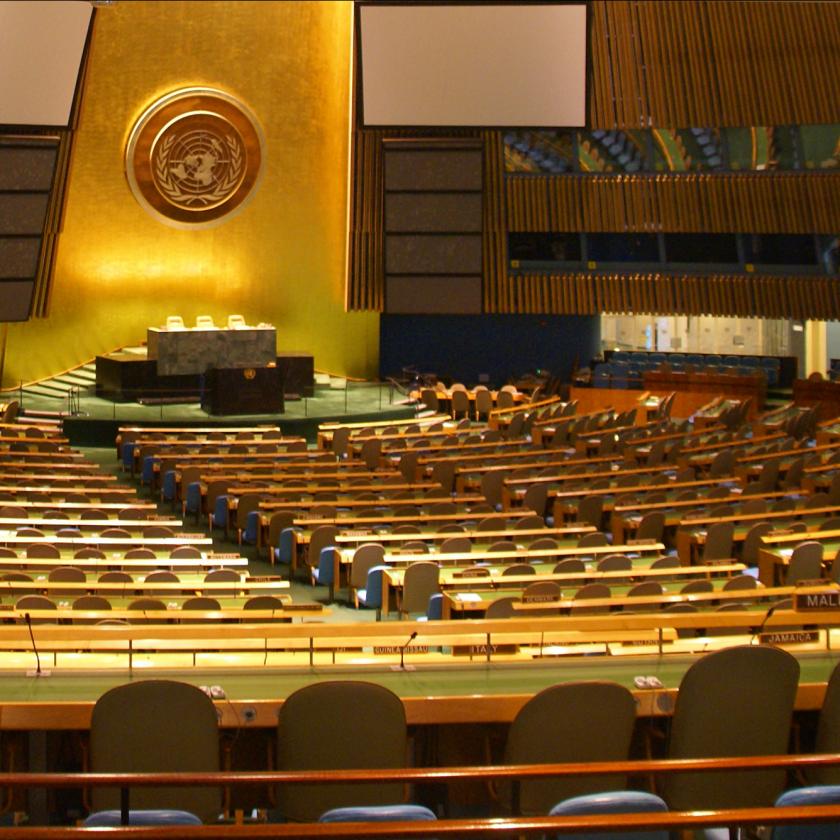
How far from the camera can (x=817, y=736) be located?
15.0 feet

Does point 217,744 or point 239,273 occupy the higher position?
point 239,273

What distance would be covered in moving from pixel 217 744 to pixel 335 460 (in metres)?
12.2

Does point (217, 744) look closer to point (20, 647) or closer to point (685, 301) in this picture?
point (20, 647)

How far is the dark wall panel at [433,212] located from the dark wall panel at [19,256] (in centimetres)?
602

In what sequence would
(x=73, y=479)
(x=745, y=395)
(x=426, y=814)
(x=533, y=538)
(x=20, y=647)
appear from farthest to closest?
(x=745, y=395) → (x=73, y=479) → (x=533, y=538) → (x=20, y=647) → (x=426, y=814)

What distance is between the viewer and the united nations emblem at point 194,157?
949 inches

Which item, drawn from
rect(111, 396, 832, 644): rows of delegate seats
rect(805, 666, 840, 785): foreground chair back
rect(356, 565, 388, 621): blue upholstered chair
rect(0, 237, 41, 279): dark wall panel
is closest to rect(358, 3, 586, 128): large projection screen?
rect(0, 237, 41, 279): dark wall panel

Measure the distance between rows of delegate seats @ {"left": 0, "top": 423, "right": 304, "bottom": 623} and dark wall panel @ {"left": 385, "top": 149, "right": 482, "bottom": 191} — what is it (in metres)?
10.3

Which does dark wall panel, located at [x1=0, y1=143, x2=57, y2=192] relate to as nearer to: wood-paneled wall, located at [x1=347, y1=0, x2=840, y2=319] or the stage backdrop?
the stage backdrop

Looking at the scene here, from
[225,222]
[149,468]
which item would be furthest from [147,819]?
[225,222]

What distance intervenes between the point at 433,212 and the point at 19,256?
23.3 feet

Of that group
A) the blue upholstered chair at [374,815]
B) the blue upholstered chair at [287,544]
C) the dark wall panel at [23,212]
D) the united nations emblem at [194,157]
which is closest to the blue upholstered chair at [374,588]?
the blue upholstered chair at [287,544]

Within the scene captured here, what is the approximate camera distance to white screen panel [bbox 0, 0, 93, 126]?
20656mm

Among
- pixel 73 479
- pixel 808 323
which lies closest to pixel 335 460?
pixel 73 479
